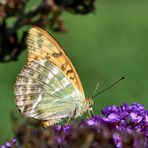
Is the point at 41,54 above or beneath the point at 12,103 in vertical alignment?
beneath

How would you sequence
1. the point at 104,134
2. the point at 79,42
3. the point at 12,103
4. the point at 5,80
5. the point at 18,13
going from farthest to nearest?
the point at 79,42
the point at 5,80
the point at 12,103
the point at 18,13
the point at 104,134

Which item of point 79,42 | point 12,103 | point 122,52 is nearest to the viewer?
point 12,103

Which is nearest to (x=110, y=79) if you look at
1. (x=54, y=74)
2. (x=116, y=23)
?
(x=116, y=23)

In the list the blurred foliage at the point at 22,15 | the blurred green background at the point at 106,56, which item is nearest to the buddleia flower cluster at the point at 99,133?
the blurred foliage at the point at 22,15

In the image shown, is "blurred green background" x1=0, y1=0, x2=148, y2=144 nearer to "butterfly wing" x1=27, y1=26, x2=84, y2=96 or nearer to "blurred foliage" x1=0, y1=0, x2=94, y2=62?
"blurred foliage" x1=0, y1=0, x2=94, y2=62

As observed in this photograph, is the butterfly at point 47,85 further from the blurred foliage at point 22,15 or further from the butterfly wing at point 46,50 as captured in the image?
the blurred foliage at point 22,15

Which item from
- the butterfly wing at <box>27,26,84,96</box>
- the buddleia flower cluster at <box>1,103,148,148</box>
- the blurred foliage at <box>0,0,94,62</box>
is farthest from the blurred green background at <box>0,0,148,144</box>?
the buddleia flower cluster at <box>1,103,148,148</box>

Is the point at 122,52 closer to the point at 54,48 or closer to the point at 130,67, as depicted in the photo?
the point at 130,67

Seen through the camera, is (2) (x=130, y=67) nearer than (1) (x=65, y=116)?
No
